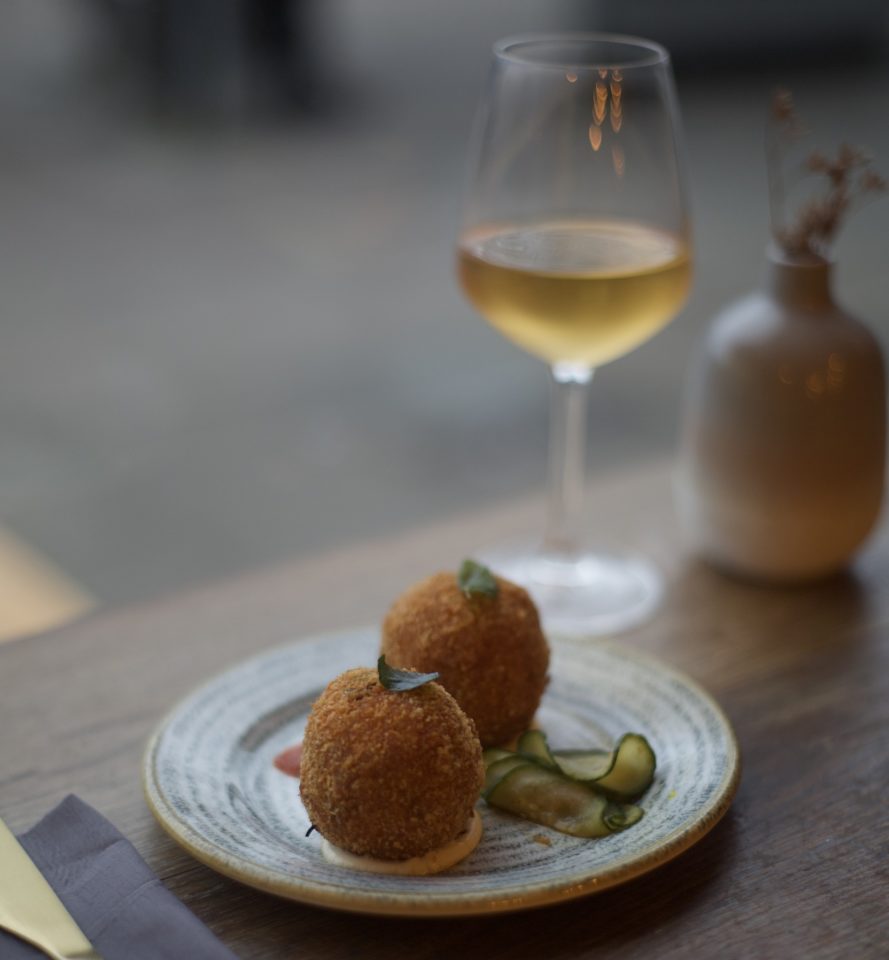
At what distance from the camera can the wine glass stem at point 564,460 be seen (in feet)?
4.27

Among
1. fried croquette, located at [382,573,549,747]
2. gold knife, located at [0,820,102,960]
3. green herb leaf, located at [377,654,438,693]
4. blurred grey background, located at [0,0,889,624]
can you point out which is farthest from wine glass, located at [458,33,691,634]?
blurred grey background, located at [0,0,889,624]

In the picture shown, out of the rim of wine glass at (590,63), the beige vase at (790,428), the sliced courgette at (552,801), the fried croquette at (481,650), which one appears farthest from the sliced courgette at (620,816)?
the rim of wine glass at (590,63)

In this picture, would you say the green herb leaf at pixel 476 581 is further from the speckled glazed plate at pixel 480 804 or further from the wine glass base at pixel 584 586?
the wine glass base at pixel 584 586

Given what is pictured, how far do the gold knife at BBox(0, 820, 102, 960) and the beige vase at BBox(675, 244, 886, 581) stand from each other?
2.37ft

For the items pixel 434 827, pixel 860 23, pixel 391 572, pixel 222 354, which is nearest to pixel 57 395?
pixel 222 354

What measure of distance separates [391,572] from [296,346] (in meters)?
2.63

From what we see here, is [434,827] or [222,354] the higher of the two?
[434,827]

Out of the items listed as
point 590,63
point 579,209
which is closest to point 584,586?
point 579,209

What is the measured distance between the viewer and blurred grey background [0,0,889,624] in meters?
3.09

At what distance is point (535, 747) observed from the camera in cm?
92

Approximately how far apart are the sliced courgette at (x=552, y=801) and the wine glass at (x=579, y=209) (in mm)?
325

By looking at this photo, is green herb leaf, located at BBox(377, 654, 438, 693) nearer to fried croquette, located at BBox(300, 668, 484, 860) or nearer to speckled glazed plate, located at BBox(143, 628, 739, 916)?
fried croquette, located at BBox(300, 668, 484, 860)

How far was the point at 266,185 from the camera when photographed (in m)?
5.29

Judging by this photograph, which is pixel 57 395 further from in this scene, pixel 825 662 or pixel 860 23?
pixel 860 23
